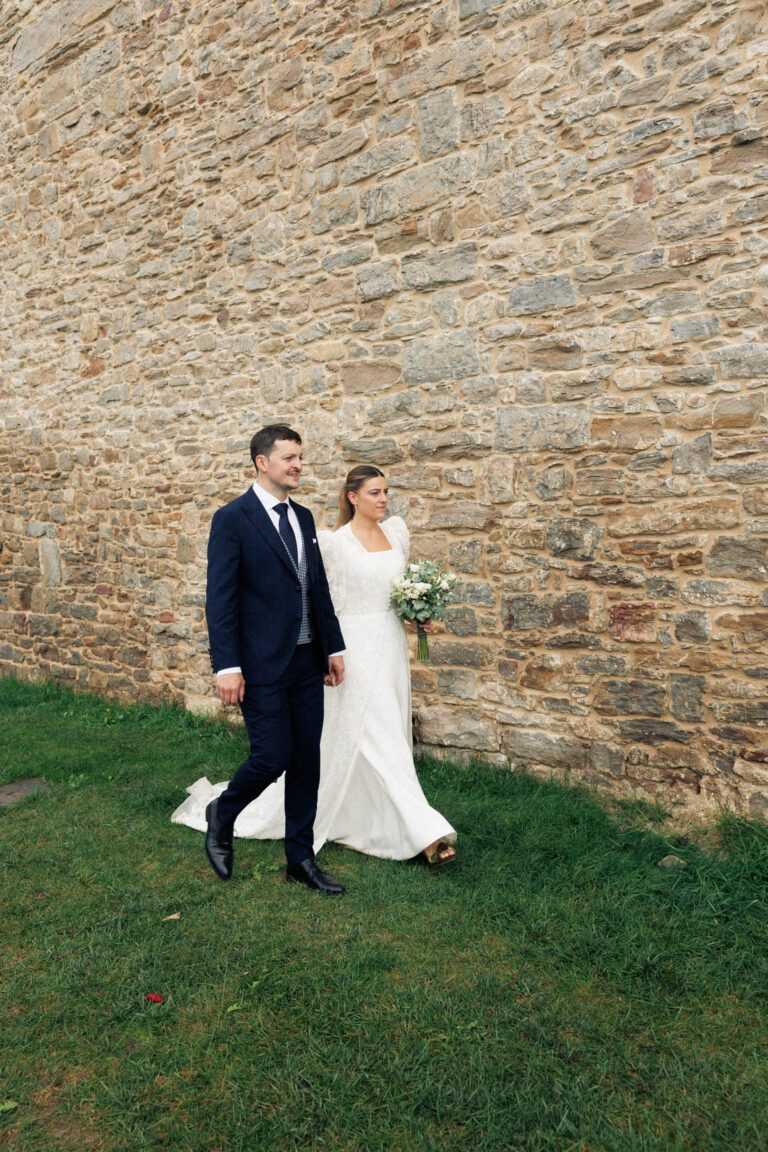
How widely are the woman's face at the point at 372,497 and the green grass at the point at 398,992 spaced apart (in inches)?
68.2

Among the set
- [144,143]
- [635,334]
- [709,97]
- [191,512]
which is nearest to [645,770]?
[635,334]

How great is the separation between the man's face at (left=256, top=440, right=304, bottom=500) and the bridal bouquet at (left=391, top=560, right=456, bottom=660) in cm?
88

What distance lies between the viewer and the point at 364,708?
4.38 meters

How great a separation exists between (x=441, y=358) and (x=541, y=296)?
0.79m

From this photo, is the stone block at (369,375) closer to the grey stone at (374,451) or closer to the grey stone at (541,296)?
the grey stone at (374,451)

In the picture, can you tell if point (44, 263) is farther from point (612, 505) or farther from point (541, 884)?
point (541, 884)

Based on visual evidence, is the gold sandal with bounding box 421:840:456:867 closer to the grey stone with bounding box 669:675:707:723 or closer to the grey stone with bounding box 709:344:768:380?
the grey stone with bounding box 669:675:707:723

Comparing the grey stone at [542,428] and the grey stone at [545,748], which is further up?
the grey stone at [542,428]

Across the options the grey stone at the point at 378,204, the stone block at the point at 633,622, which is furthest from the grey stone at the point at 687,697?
the grey stone at the point at 378,204

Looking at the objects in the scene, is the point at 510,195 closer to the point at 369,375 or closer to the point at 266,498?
the point at 369,375

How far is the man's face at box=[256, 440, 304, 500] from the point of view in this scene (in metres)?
3.84

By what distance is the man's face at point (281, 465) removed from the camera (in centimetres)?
384

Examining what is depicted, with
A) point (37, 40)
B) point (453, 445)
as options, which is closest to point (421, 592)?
point (453, 445)

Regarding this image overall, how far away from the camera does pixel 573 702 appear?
16.5 feet
